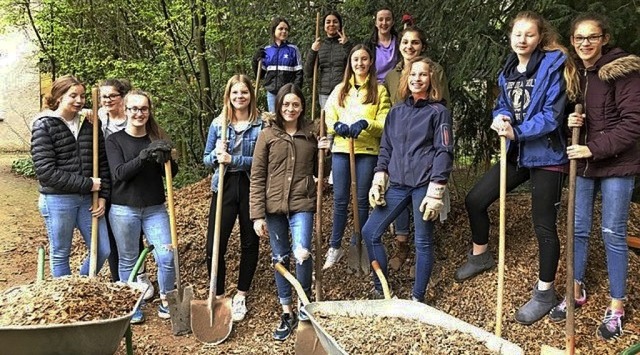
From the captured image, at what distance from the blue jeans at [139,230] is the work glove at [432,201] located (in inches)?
73.8

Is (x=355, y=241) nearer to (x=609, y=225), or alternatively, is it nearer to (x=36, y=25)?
(x=609, y=225)

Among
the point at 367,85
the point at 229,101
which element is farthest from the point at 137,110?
the point at 367,85

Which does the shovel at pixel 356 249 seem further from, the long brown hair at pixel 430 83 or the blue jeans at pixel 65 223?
the blue jeans at pixel 65 223

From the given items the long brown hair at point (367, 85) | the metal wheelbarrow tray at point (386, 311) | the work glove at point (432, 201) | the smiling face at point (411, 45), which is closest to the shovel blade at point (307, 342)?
the metal wheelbarrow tray at point (386, 311)

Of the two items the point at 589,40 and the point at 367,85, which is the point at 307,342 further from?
the point at 589,40

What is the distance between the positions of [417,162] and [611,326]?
1.57 metres

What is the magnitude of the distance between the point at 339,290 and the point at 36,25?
8.32 metres

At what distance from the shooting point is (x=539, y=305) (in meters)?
4.04

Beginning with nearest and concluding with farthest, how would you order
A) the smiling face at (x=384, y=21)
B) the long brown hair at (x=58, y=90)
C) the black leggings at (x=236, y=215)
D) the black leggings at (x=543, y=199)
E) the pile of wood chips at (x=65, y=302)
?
the pile of wood chips at (x=65, y=302), the black leggings at (x=543, y=199), the long brown hair at (x=58, y=90), the black leggings at (x=236, y=215), the smiling face at (x=384, y=21)

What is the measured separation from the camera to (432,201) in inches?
154

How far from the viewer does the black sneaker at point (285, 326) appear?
438cm

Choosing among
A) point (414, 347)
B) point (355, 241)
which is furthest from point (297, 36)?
point (414, 347)

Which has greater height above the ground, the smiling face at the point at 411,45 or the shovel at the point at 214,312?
the smiling face at the point at 411,45

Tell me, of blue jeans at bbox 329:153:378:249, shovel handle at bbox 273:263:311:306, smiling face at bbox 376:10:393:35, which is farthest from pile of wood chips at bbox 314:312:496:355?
smiling face at bbox 376:10:393:35
